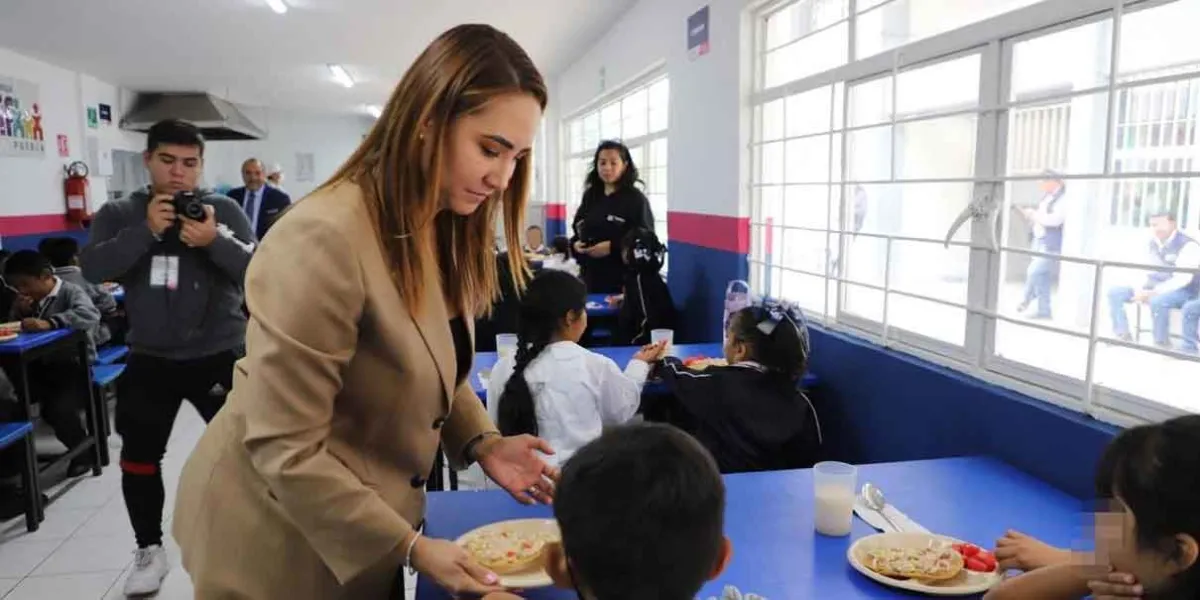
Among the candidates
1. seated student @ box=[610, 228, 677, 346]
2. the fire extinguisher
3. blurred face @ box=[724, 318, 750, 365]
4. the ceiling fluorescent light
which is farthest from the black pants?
the fire extinguisher

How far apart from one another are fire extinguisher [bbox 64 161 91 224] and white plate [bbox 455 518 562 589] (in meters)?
8.09

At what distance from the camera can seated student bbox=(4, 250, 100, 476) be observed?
3.45 meters

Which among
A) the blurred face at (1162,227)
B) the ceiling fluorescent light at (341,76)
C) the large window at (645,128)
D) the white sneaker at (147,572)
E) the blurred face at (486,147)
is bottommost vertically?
the white sneaker at (147,572)

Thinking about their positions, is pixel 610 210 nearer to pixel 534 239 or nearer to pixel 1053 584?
pixel 534 239

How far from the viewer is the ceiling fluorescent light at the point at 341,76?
26.3 ft

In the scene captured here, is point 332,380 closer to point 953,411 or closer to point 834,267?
point 953,411

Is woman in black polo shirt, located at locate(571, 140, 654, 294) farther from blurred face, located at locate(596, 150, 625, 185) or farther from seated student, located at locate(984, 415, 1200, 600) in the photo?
seated student, located at locate(984, 415, 1200, 600)

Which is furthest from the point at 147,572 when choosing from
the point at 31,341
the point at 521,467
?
the point at 521,467

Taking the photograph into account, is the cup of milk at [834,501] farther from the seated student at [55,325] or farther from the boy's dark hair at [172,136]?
the seated student at [55,325]

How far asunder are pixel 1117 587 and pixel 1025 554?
240 mm

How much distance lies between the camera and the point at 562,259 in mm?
5633

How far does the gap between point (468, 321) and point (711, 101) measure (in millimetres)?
2962

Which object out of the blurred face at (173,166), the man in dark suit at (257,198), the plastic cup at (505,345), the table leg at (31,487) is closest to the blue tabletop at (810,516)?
the plastic cup at (505,345)

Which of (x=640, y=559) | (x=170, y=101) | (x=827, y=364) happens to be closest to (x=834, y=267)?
(x=827, y=364)
